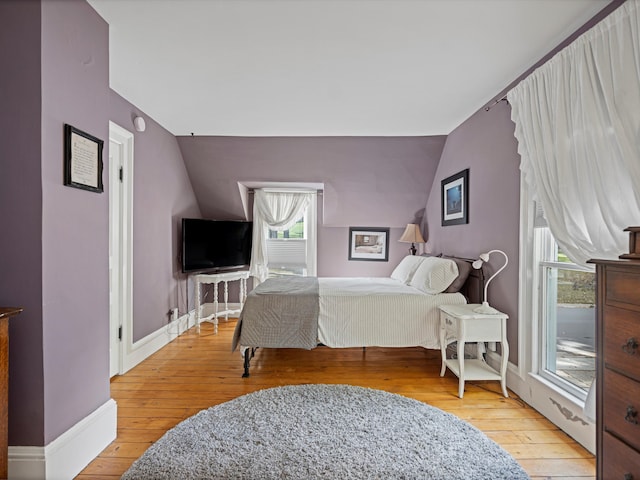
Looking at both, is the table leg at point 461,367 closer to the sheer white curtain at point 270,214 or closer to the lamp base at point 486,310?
the lamp base at point 486,310

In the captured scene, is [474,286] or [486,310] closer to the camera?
[486,310]

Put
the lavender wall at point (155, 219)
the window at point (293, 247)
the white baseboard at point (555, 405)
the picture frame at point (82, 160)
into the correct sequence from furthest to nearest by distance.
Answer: the window at point (293, 247)
the lavender wall at point (155, 219)
the white baseboard at point (555, 405)
the picture frame at point (82, 160)

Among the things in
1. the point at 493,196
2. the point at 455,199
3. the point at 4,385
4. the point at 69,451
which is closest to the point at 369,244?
the point at 455,199

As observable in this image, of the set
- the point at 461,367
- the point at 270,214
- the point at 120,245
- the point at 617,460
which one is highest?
the point at 270,214

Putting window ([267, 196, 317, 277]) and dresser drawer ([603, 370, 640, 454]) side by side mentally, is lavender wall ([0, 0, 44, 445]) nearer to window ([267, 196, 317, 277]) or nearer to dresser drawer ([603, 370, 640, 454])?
dresser drawer ([603, 370, 640, 454])

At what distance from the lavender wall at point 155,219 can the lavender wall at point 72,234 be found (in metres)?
1.11

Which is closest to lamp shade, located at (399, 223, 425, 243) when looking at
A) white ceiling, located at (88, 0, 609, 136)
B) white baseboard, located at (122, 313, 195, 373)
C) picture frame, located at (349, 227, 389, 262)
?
picture frame, located at (349, 227, 389, 262)

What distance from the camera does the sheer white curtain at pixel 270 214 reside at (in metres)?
5.17

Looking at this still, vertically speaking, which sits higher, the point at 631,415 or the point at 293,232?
the point at 293,232

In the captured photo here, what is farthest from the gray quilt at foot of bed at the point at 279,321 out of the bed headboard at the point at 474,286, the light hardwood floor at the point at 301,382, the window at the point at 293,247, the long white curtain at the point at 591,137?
the window at the point at 293,247

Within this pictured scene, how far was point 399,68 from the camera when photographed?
8.02 feet

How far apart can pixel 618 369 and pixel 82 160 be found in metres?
2.60

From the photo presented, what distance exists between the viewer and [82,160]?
1.78 meters

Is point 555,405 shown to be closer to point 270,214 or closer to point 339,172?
point 339,172
